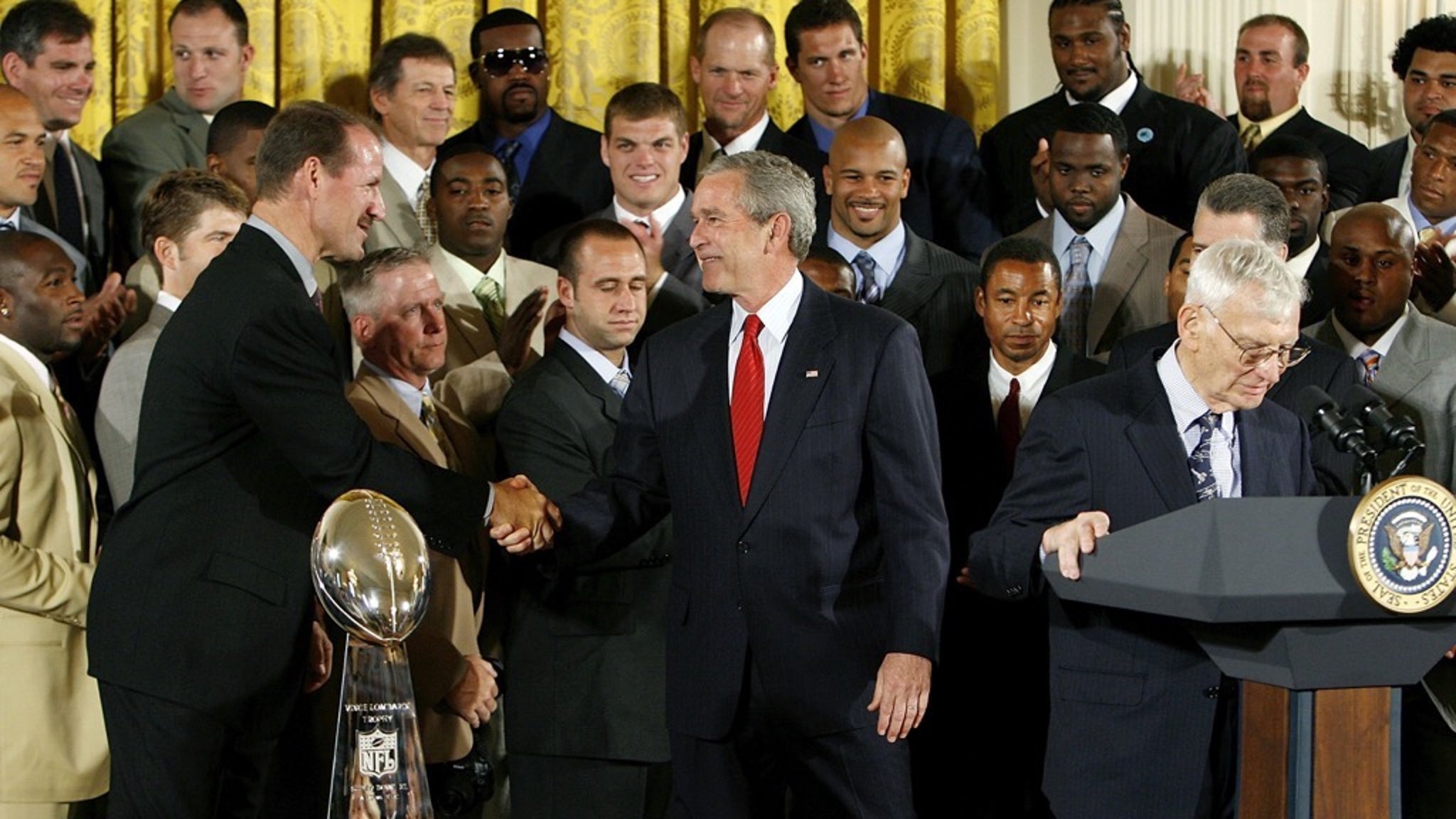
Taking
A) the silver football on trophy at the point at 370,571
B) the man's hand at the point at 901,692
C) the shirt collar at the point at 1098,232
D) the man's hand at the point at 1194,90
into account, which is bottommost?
the man's hand at the point at 901,692

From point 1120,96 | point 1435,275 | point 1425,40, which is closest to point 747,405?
point 1435,275

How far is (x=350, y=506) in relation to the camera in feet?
8.21

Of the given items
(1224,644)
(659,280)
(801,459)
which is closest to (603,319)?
(659,280)

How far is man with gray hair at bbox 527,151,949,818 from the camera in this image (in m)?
3.88

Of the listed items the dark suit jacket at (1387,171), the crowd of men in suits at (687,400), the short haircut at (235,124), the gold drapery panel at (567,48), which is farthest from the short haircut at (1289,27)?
the short haircut at (235,124)

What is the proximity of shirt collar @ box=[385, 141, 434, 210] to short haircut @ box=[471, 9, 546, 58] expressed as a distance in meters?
0.56

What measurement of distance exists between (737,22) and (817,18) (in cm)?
27

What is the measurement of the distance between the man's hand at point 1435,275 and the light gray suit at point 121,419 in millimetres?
3364

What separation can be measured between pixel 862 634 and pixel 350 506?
64.4 inches

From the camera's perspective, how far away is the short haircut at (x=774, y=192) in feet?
A: 13.5

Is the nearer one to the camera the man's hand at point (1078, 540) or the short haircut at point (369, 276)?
the man's hand at point (1078, 540)

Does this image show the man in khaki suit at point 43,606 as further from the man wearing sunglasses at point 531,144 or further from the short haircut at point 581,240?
the man wearing sunglasses at point 531,144

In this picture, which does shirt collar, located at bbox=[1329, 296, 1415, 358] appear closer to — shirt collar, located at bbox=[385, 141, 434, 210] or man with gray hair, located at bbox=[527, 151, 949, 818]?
man with gray hair, located at bbox=[527, 151, 949, 818]

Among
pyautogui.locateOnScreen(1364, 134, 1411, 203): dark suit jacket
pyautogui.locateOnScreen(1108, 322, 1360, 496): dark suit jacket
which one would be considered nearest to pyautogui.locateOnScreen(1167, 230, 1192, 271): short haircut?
pyautogui.locateOnScreen(1108, 322, 1360, 496): dark suit jacket
